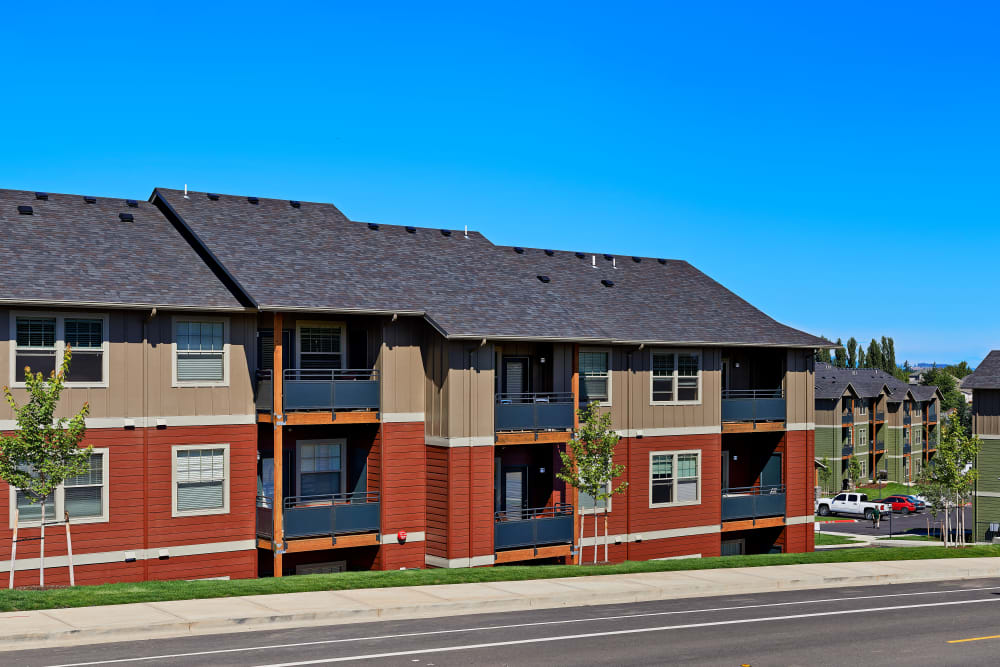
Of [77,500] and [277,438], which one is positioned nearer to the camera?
[77,500]

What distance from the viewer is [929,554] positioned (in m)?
35.5

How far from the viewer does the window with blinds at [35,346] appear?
2398 cm

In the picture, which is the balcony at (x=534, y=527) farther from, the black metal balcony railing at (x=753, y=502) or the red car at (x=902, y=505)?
the red car at (x=902, y=505)

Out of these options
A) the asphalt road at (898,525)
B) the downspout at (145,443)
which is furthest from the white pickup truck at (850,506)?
the downspout at (145,443)

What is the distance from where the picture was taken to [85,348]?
2475cm

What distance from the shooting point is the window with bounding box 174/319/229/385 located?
26078mm

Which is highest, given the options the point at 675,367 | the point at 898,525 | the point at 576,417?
the point at 675,367

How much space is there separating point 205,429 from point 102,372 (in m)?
2.89

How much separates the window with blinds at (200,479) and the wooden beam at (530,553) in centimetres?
797

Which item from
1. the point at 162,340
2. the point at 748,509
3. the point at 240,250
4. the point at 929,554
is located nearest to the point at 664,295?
the point at 748,509

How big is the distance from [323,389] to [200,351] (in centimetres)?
327

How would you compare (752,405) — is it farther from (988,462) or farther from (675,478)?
(988,462)

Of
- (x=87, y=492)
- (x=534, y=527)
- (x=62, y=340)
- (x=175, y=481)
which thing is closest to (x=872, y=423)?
(x=534, y=527)

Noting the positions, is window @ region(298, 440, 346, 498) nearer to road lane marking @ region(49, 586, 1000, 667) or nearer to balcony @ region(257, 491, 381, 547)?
balcony @ region(257, 491, 381, 547)
